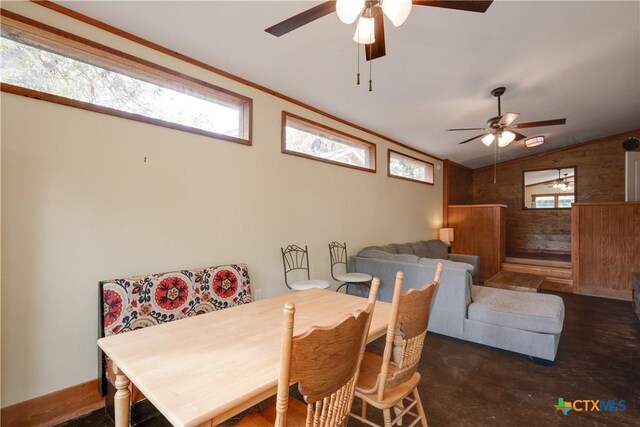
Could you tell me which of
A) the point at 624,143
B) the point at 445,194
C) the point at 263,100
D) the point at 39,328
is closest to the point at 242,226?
the point at 263,100

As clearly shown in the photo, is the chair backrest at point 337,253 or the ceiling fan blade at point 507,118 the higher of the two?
the ceiling fan blade at point 507,118

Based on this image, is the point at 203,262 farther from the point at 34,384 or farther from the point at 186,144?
the point at 34,384

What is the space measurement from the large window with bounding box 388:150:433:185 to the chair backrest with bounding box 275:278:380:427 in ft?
14.6

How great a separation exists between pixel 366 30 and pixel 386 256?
9.27ft

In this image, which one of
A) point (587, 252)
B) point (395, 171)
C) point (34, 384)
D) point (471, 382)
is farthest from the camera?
point (395, 171)

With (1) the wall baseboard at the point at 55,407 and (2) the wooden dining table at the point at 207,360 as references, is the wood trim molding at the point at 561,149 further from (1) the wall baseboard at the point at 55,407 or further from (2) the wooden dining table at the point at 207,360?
(1) the wall baseboard at the point at 55,407

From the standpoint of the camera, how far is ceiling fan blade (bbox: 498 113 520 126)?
3.29 metres

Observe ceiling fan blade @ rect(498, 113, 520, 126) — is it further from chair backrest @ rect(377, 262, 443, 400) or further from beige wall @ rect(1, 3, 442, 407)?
chair backrest @ rect(377, 262, 443, 400)

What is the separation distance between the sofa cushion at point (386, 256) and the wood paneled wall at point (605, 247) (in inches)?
145

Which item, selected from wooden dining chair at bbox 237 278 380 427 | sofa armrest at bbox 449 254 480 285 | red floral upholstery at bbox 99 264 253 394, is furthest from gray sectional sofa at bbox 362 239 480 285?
wooden dining chair at bbox 237 278 380 427

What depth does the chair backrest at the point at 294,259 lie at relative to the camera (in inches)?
132

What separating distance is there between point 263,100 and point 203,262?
1.81 m

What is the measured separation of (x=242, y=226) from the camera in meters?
2.96

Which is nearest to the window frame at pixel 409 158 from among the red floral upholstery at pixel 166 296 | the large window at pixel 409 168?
the large window at pixel 409 168
